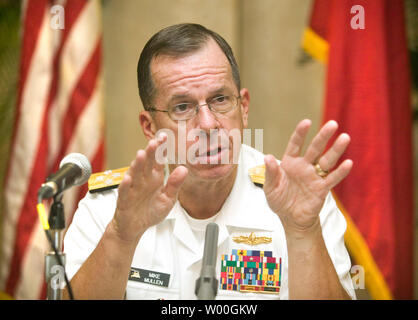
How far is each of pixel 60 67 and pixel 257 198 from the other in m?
1.34

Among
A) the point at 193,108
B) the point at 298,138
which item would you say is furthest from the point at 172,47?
the point at 298,138

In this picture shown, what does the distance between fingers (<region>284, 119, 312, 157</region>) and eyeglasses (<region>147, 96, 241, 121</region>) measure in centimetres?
42

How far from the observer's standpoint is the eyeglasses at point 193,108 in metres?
1.67

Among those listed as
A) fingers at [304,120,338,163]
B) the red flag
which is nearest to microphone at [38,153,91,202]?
fingers at [304,120,338,163]

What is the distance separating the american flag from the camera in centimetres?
253

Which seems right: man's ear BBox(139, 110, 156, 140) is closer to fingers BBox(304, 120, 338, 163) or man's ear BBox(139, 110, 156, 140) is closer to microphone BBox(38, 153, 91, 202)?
microphone BBox(38, 153, 91, 202)

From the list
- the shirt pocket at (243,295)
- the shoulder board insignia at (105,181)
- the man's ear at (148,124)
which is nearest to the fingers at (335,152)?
the shirt pocket at (243,295)

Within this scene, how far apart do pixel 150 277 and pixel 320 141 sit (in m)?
0.80

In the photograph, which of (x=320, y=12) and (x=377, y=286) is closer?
(x=377, y=286)

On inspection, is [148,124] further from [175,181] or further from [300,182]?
[300,182]

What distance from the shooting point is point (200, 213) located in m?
1.87
